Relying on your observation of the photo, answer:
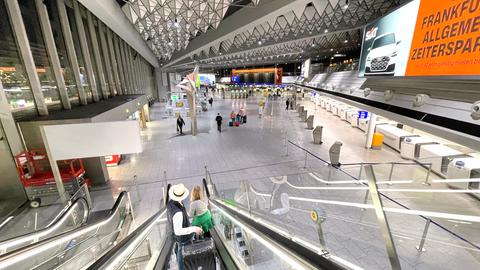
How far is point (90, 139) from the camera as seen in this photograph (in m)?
5.51

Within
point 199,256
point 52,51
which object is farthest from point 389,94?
point 52,51

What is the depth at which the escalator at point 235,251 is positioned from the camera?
105cm

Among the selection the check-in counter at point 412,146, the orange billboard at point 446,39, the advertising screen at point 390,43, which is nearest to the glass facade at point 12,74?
the orange billboard at point 446,39

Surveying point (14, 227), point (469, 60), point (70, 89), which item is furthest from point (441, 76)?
point (70, 89)

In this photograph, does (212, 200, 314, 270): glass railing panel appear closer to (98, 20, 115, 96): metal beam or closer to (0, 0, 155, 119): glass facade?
(0, 0, 155, 119): glass facade

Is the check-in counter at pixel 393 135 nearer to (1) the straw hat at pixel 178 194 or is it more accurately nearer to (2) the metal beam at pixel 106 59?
(1) the straw hat at pixel 178 194

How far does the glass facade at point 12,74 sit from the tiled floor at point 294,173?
3486 mm

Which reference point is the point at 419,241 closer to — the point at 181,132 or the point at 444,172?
the point at 444,172

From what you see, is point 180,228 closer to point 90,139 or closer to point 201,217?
point 201,217

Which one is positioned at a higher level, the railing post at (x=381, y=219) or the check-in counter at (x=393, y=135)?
the railing post at (x=381, y=219)

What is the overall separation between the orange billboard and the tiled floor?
2.79 meters

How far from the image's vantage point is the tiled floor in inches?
130

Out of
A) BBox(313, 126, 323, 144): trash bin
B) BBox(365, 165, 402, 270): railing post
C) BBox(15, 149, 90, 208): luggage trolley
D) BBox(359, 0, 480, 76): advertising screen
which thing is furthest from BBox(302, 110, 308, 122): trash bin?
BBox(365, 165, 402, 270): railing post

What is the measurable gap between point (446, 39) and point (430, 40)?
552 millimetres
